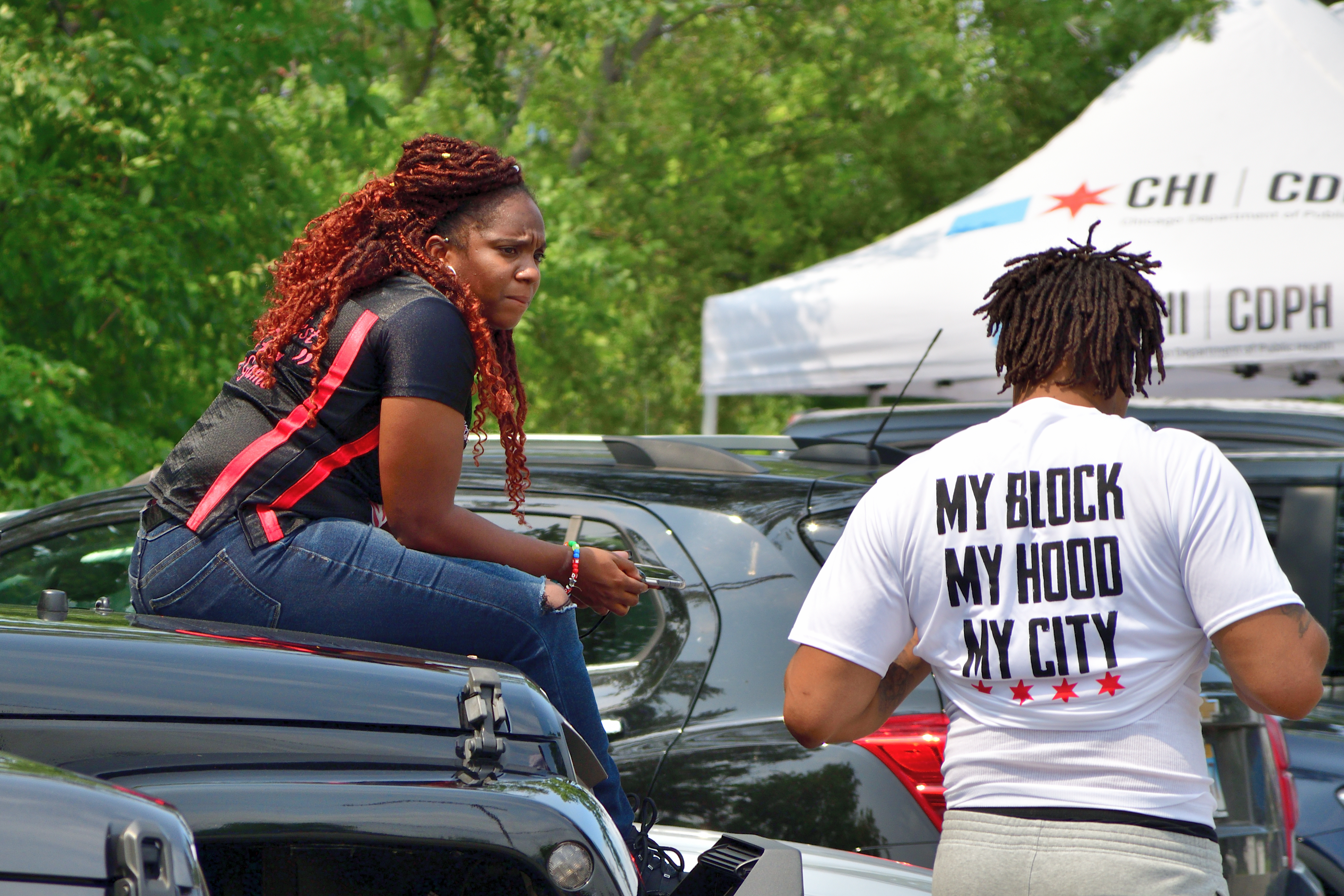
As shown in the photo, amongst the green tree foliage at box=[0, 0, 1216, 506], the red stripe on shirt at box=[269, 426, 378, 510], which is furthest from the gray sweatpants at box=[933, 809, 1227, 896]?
the green tree foliage at box=[0, 0, 1216, 506]

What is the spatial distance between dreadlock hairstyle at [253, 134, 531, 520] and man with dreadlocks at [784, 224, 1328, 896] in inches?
30.8

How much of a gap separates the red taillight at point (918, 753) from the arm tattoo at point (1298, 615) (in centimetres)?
91

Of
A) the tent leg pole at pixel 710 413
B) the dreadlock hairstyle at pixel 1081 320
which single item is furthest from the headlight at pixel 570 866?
the tent leg pole at pixel 710 413

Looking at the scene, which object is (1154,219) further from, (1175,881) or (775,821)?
(1175,881)

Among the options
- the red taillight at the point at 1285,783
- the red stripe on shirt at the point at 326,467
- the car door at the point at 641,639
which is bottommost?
the red taillight at the point at 1285,783

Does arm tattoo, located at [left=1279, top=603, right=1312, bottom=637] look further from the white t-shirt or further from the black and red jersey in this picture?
the black and red jersey

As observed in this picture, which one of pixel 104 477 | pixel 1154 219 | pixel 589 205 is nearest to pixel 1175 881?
pixel 104 477

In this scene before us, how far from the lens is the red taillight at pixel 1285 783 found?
10.1ft

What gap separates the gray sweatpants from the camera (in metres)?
1.78

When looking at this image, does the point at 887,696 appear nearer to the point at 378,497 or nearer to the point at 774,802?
the point at 774,802

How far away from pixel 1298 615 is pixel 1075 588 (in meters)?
0.30

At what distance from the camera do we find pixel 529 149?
11422mm

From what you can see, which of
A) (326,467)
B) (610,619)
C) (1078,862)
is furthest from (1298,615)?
(610,619)

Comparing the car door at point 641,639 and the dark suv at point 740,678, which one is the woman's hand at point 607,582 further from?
the car door at point 641,639
